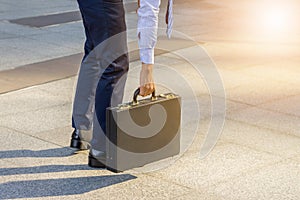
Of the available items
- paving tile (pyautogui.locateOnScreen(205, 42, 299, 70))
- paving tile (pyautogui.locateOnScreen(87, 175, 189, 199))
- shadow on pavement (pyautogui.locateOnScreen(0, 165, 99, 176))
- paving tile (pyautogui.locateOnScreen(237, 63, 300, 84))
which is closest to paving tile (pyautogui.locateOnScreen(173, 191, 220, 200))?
paving tile (pyautogui.locateOnScreen(87, 175, 189, 199))

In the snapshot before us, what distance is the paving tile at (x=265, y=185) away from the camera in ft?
15.7

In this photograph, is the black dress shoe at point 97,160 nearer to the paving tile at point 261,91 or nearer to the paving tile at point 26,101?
the paving tile at point 26,101

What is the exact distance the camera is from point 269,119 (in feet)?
21.1

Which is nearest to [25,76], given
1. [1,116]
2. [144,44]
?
[1,116]

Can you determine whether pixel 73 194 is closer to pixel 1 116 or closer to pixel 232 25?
pixel 1 116

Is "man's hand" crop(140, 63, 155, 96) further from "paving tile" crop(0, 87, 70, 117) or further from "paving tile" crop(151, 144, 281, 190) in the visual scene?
"paving tile" crop(0, 87, 70, 117)

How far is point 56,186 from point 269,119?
2311mm

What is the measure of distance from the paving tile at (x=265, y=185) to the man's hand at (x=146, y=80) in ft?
2.57

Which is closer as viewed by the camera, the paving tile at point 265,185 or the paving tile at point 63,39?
the paving tile at point 265,185

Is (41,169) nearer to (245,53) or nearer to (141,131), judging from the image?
(141,131)

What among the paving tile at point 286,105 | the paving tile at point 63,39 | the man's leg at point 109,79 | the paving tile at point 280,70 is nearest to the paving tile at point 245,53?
the paving tile at point 280,70

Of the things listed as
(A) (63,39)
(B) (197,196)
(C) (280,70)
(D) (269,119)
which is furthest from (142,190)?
(A) (63,39)

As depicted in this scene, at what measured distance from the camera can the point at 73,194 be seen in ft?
15.5

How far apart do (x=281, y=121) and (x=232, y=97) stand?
794 millimetres
